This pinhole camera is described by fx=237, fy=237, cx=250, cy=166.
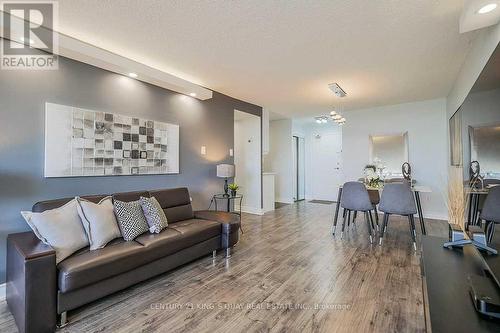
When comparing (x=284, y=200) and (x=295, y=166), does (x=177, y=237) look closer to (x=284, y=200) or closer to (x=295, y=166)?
(x=284, y=200)

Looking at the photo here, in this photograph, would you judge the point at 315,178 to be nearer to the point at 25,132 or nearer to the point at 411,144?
the point at 411,144

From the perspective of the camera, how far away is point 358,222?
479 cm

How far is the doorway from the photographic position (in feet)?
24.8

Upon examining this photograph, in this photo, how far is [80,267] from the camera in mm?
1771

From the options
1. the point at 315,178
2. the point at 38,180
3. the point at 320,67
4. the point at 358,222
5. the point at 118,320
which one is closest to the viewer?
the point at 118,320

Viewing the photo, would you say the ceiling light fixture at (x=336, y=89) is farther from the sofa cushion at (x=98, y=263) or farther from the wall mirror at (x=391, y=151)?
the sofa cushion at (x=98, y=263)

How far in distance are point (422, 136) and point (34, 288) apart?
6.53 m

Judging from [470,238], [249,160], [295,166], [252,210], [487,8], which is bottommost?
[252,210]

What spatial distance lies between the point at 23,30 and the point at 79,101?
28.5 inches

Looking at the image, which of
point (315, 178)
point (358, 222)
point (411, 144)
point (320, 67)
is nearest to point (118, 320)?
point (320, 67)

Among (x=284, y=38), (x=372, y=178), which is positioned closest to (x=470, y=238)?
(x=372, y=178)

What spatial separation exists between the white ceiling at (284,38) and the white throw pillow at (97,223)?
5.79 feet

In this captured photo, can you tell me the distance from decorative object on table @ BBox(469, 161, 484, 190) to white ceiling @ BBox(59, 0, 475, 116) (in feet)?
4.51

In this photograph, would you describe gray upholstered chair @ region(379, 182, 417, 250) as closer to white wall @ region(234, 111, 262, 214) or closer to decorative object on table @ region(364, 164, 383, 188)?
decorative object on table @ region(364, 164, 383, 188)
